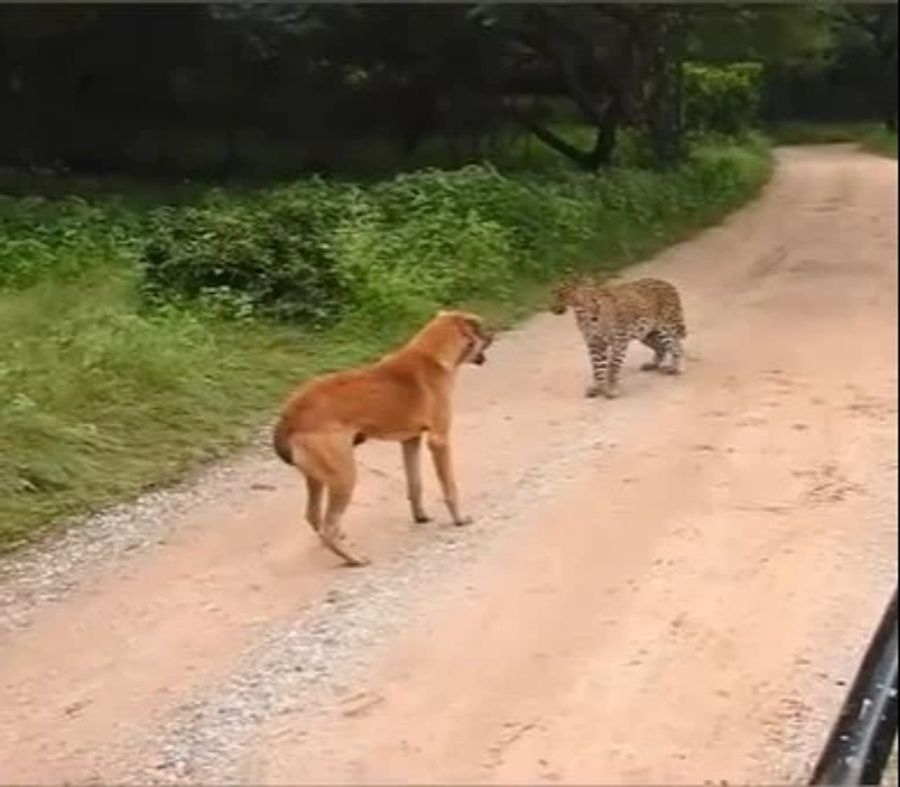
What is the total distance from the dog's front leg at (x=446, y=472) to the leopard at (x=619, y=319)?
0.39ft

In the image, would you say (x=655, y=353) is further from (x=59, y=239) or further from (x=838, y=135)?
(x=59, y=239)

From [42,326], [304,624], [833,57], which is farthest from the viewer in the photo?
[833,57]

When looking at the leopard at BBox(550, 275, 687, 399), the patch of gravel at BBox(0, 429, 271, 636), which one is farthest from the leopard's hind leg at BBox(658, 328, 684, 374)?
the patch of gravel at BBox(0, 429, 271, 636)

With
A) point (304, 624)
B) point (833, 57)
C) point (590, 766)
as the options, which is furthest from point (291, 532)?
point (833, 57)

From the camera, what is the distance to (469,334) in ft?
3.42

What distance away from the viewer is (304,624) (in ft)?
3.31

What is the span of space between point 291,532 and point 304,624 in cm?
6

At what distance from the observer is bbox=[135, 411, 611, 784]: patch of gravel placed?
3.15ft

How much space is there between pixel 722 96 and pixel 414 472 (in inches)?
13.8

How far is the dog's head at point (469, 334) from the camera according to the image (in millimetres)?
1036

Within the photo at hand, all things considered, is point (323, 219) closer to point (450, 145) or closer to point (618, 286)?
point (450, 145)

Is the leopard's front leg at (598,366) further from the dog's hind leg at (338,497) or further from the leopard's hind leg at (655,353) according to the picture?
the dog's hind leg at (338,497)

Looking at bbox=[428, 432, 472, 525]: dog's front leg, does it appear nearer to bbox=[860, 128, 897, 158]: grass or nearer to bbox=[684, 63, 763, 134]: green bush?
bbox=[684, 63, 763, 134]: green bush

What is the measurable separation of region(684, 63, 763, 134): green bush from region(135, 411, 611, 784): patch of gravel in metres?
0.23
